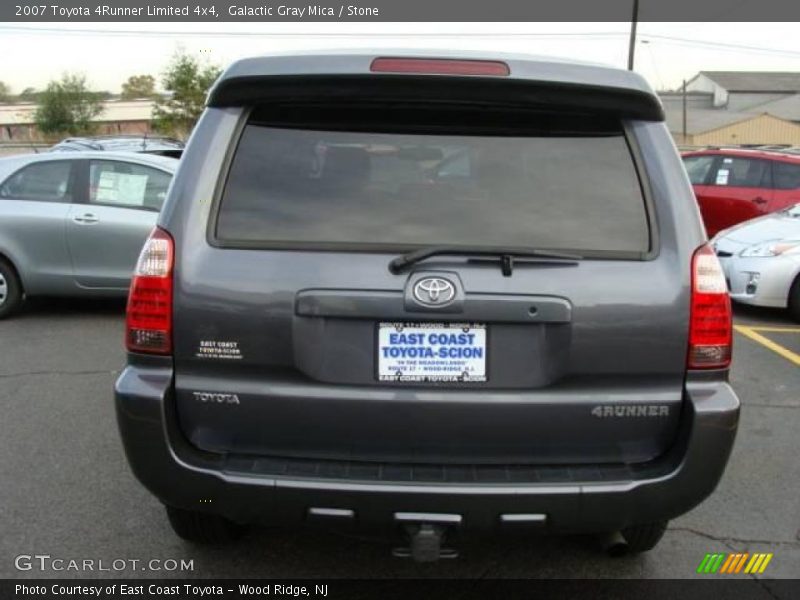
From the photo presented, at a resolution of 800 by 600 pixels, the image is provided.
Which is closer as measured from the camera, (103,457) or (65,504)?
(65,504)

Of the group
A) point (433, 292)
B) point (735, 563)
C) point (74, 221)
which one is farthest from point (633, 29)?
point (433, 292)

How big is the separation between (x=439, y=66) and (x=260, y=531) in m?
2.07

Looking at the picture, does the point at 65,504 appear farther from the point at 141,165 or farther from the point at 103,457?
the point at 141,165

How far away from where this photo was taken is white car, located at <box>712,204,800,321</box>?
719 centimetres

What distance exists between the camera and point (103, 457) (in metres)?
3.87

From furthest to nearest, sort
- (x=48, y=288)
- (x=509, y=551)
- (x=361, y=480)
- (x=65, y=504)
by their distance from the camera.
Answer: (x=48, y=288)
(x=65, y=504)
(x=509, y=551)
(x=361, y=480)

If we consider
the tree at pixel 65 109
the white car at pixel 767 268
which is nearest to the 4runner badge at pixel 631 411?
the white car at pixel 767 268

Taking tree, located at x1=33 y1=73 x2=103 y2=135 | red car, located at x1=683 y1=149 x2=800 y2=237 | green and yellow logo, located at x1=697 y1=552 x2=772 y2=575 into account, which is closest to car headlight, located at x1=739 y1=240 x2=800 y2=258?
red car, located at x1=683 y1=149 x2=800 y2=237

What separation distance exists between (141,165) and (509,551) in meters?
5.38

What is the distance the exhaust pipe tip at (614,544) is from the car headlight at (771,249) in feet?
17.4

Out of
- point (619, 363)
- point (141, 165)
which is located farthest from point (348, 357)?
point (141, 165)

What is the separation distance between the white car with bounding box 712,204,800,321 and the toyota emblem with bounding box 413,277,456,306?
20.1 ft

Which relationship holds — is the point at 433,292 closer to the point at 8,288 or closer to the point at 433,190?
the point at 433,190

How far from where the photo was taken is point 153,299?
7.44 feet
